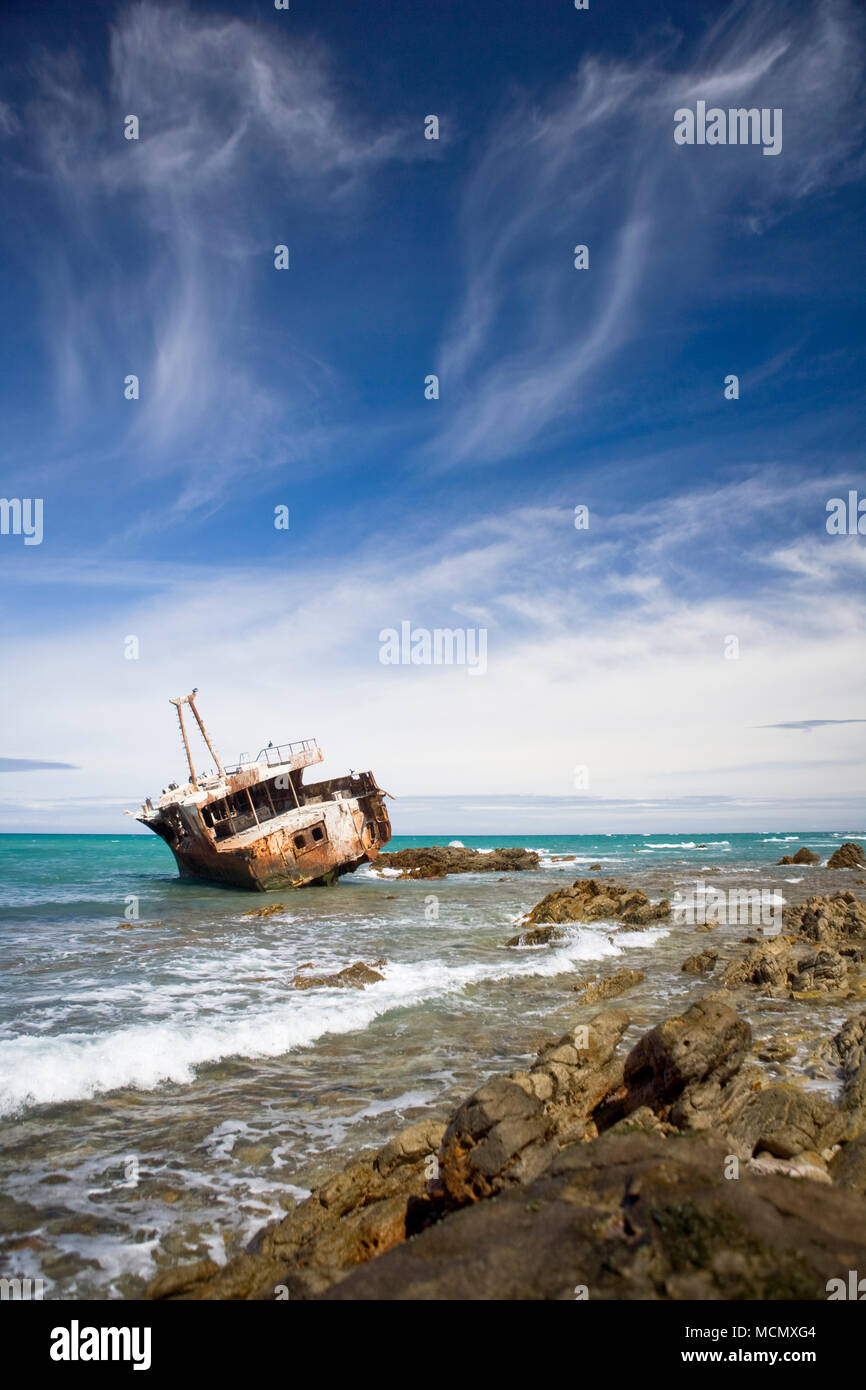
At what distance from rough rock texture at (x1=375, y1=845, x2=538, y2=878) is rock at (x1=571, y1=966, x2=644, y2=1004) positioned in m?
35.2

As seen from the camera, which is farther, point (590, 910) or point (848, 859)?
point (848, 859)

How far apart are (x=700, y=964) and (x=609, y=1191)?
40.4ft

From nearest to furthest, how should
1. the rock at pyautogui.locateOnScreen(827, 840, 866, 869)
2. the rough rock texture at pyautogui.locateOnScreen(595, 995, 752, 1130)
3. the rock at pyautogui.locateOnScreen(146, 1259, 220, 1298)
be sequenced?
the rock at pyautogui.locateOnScreen(146, 1259, 220, 1298) < the rough rock texture at pyautogui.locateOnScreen(595, 995, 752, 1130) < the rock at pyautogui.locateOnScreen(827, 840, 866, 869)

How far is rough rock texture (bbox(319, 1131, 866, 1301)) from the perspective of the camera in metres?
2.98

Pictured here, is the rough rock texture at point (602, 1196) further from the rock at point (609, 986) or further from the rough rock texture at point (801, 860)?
the rough rock texture at point (801, 860)

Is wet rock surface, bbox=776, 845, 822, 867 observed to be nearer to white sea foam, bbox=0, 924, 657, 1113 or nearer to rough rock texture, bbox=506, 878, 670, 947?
rough rock texture, bbox=506, 878, 670, 947

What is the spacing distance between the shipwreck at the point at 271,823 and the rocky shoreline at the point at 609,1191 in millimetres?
25701

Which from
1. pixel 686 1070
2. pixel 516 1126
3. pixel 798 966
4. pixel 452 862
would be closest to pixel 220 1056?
pixel 516 1126

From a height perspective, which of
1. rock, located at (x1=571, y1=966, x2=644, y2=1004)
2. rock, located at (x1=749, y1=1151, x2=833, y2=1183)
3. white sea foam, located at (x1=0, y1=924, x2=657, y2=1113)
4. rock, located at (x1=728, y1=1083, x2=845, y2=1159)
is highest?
rock, located at (x1=749, y1=1151, x2=833, y2=1183)

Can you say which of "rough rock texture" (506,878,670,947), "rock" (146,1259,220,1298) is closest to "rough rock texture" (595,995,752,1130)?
"rock" (146,1259,220,1298)

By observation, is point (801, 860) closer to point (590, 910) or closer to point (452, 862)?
point (452, 862)

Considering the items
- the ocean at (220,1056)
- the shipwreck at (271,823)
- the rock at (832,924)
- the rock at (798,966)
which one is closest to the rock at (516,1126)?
the ocean at (220,1056)

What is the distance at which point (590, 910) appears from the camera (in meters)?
23.6

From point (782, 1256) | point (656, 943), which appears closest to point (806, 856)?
point (656, 943)
